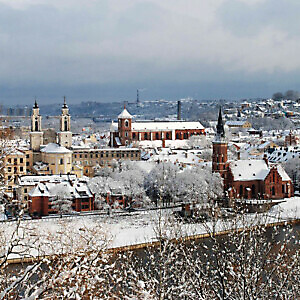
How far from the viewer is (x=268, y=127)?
86.1 meters

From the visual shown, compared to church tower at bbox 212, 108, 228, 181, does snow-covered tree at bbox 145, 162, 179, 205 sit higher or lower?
lower

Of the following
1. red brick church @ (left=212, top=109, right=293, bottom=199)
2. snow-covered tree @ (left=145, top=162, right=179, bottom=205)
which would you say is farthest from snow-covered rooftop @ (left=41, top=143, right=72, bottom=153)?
red brick church @ (left=212, top=109, right=293, bottom=199)

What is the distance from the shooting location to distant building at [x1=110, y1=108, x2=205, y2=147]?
48.4 m

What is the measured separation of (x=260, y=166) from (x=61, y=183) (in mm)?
11822

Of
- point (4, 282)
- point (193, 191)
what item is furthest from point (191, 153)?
point (4, 282)

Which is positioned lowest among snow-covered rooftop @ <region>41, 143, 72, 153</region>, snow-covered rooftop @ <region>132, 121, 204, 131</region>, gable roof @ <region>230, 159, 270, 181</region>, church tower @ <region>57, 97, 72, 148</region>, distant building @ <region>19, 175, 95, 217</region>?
distant building @ <region>19, 175, 95, 217</region>

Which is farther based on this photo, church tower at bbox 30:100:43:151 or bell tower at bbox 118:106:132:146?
bell tower at bbox 118:106:132:146

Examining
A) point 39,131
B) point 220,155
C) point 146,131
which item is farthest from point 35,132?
point 146,131

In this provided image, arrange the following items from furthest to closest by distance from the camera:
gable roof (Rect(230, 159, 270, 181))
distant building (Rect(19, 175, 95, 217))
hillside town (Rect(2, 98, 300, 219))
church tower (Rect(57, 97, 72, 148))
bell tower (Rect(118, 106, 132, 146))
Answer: bell tower (Rect(118, 106, 132, 146))
church tower (Rect(57, 97, 72, 148))
gable roof (Rect(230, 159, 270, 181))
hillside town (Rect(2, 98, 300, 219))
distant building (Rect(19, 175, 95, 217))

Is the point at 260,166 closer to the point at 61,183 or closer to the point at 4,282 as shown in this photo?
the point at 61,183

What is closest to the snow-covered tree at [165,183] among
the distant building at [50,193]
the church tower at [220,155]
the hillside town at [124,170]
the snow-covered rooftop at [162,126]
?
the hillside town at [124,170]

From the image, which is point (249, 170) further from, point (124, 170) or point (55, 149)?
point (55, 149)

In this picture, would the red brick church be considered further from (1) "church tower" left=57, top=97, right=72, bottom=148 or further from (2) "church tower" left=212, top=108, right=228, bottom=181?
(1) "church tower" left=57, top=97, right=72, bottom=148

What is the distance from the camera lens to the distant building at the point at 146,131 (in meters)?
48.4
